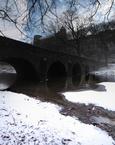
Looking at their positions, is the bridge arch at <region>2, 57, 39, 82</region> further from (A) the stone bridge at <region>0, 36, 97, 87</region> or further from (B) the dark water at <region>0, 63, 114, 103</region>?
(B) the dark water at <region>0, 63, 114, 103</region>

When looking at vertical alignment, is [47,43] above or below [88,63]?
above

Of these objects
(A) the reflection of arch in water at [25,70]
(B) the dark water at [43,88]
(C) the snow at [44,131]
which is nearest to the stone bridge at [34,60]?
(A) the reflection of arch in water at [25,70]

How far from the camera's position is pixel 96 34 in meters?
51.6

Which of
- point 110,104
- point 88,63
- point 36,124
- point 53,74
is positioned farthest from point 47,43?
point 36,124

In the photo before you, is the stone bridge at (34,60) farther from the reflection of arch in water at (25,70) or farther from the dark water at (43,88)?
the dark water at (43,88)

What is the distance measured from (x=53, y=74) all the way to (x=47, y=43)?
22829 mm

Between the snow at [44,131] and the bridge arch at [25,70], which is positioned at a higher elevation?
the bridge arch at [25,70]

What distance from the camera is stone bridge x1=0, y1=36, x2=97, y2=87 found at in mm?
25438

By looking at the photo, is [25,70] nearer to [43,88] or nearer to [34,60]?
[34,60]

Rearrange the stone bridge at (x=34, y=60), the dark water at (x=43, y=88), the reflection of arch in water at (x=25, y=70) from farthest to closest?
the reflection of arch in water at (x=25, y=70) < the stone bridge at (x=34, y=60) < the dark water at (x=43, y=88)

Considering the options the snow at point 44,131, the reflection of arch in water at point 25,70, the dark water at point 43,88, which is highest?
the reflection of arch in water at point 25,70

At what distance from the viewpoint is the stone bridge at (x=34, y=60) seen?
83.5ft

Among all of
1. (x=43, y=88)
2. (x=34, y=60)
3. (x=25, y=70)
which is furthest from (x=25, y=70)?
(x=43, y=88)

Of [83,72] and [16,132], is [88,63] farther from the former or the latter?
[16,132]
